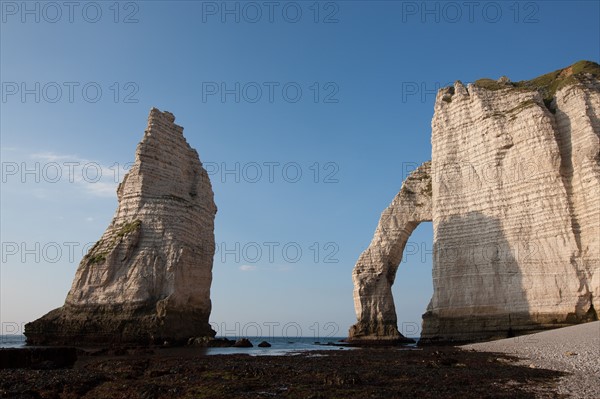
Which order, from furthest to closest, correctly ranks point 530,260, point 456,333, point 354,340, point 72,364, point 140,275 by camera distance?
1. point 354,340
2. point 140,275
3. point 456,333
4. point 530,260
5. point 72,364

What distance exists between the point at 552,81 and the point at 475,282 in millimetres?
15470

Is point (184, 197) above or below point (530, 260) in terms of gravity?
above

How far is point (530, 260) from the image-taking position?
99.4ft

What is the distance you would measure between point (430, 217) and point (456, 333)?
11714 millimetres

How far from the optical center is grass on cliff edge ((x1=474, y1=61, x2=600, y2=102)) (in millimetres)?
32969

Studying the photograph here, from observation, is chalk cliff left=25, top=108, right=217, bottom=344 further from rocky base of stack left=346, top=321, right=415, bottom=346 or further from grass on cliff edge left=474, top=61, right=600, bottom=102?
grass on cliff edge left=474, top=61, right=600, bottom=102

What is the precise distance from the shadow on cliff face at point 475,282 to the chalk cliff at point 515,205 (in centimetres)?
7

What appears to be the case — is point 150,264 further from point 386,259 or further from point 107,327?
point 386,259

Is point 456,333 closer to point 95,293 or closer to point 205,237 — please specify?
point 205,237

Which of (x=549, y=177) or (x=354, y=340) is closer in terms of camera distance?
(x=549, y=177)

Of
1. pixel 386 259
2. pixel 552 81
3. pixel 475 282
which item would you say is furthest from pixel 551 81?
pixel 386 259

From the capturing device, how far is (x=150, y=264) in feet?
117

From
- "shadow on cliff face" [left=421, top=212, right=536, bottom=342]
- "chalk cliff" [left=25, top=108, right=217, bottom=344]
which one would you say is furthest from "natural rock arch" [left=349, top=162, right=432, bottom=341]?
"chalk cliff" [left=25, top=108, right=217, bottom=344]

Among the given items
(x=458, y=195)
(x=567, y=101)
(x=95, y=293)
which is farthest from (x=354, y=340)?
(x=567, y=101)
